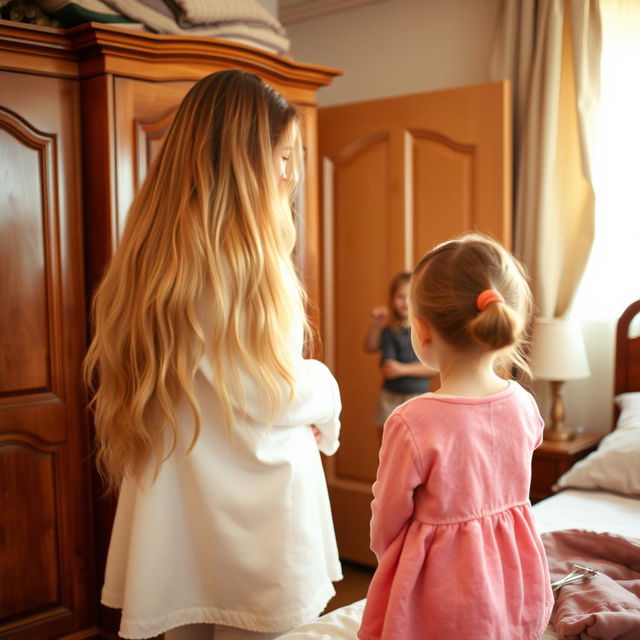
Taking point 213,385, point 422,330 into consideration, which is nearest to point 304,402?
point 213,385

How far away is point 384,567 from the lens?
114 cm

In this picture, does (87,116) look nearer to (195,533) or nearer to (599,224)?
(195,533)

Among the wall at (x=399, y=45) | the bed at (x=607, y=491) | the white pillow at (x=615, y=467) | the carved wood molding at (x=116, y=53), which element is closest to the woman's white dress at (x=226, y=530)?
the bed at (x=607, y=491)

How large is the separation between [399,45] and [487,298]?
2.74m

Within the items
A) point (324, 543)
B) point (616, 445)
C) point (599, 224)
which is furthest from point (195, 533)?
point (599, 224)

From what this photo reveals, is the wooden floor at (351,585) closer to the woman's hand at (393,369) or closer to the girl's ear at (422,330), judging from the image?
the woman's hand at (393,369)

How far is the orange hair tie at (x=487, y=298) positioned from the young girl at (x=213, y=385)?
0.55 metres

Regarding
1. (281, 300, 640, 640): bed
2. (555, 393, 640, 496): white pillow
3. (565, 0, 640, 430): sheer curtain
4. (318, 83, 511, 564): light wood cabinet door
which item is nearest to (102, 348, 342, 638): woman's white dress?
(281, 300, 640, 640): bed

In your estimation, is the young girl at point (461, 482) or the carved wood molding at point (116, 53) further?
the carved wood molding at point (116, 53)

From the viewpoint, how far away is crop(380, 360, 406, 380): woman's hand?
3.09 meters

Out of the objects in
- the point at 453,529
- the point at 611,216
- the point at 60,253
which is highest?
the point at 611,216

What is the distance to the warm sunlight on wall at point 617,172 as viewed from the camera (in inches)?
113

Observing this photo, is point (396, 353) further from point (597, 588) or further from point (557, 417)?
point (597, 588)

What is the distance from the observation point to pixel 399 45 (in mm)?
3543
